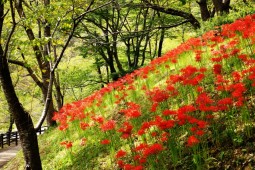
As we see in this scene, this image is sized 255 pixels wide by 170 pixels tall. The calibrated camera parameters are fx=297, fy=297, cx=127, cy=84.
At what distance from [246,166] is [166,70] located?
658 centimetres

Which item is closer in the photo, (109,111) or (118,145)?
(118,145)

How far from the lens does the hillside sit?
16.9 feet

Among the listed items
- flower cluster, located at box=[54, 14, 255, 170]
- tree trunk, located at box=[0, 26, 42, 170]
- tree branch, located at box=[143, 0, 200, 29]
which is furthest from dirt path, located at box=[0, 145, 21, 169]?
tree branch, located at box=[143, 0, 200, 29]

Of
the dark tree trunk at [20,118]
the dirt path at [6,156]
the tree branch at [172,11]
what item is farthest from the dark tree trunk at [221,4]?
the dirt path at [6,156]

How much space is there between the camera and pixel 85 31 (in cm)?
2248

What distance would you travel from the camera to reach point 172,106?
7.75 m

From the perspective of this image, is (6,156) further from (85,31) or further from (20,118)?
(20,118)

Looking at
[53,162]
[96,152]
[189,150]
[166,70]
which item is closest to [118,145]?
[96,152]

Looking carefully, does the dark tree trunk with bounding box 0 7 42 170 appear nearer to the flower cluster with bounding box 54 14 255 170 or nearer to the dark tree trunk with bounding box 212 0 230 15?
the flower cluster with bounding box 54 14 255 170

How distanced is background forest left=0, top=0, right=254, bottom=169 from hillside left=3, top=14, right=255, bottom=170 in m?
1.80

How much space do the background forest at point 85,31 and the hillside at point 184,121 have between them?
180 cm

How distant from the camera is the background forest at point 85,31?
25.6 feet

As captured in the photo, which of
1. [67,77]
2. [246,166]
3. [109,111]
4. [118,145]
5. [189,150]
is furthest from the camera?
[67,77]

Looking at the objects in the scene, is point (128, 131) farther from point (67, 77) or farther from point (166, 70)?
point (67, 77)
